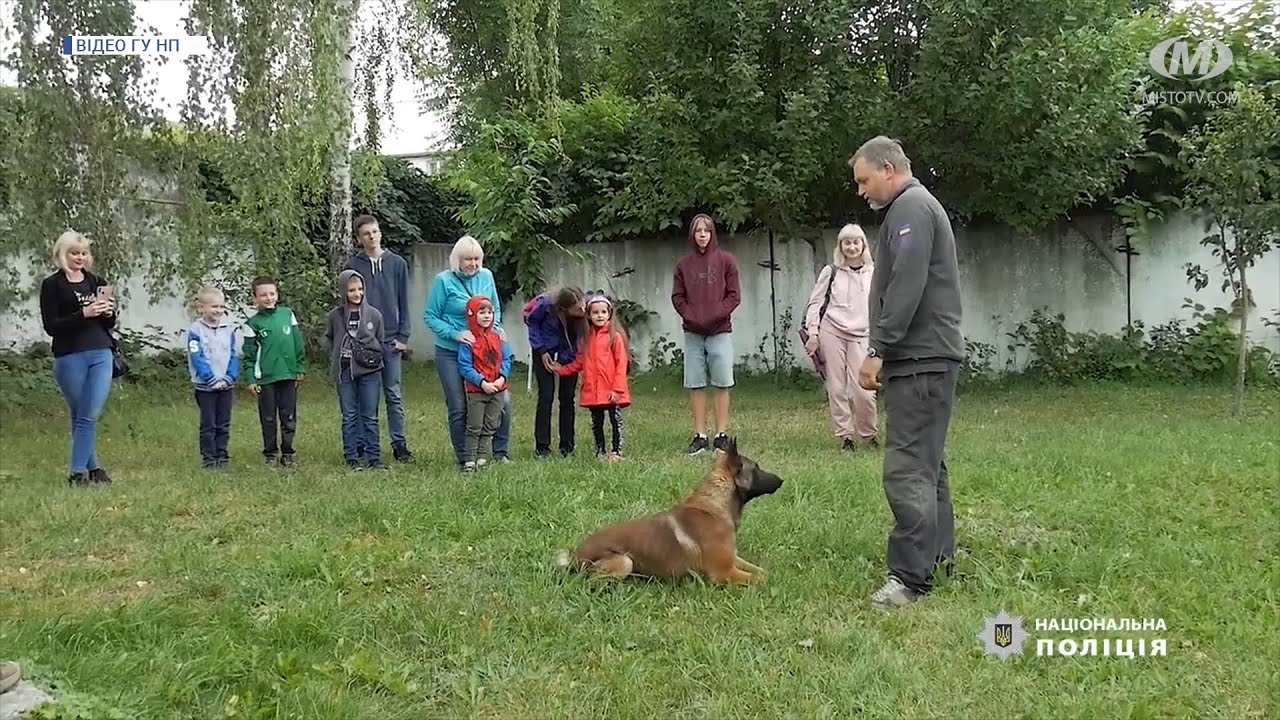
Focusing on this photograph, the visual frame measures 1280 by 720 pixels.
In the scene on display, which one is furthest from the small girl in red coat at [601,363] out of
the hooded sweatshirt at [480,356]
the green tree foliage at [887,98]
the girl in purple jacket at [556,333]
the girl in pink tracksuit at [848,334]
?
the green tree foliage at [887,98]

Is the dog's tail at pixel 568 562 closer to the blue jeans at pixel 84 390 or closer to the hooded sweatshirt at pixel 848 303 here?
the hooded sweatshirt at pixel 848 303

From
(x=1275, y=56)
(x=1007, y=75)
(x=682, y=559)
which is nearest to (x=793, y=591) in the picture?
(x=682, y=559)

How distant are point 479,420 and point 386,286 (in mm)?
1474

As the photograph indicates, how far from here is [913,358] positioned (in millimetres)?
4293

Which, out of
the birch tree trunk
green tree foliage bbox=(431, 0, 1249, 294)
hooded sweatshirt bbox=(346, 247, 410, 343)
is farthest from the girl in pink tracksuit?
the birch tree trunk

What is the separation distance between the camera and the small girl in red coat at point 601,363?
25.0 feet

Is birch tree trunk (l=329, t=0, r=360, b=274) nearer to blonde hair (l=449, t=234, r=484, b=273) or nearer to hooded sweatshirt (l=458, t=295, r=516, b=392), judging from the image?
blonde hair (l=449, t=234, r=484, b=273)

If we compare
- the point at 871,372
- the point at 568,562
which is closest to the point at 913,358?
the point at 871,372

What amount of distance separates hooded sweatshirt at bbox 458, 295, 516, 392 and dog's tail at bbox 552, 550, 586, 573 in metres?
2.82

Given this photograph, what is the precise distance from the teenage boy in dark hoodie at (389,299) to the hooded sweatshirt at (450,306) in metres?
0.60

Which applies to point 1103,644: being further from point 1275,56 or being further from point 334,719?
point 1275,56

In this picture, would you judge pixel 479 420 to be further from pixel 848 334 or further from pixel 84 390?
pixel 848 334

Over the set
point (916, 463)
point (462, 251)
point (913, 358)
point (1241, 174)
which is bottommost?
point (916, 463)

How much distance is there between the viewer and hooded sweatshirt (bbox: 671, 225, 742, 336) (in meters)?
8.13
